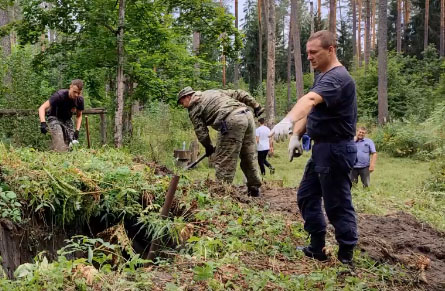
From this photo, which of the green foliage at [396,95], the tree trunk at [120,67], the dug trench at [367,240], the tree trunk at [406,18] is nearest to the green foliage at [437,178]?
the dug trench at [367,240]

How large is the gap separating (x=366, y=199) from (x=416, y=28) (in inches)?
1439

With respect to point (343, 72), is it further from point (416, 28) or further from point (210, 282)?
point (416, 28)

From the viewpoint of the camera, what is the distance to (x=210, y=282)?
3197mm

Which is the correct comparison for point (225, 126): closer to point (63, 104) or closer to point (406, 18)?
point (63, 104)

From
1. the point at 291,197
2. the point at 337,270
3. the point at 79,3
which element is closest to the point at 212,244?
the point at 337,270

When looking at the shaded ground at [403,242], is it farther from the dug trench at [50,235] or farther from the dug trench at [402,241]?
the dug trench at [50,235]

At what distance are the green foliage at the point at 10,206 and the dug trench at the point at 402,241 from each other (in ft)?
9.26

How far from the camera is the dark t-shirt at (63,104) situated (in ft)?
25.5

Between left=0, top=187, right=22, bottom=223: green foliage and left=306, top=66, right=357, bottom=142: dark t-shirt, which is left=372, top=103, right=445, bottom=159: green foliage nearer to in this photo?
left=306, top=66, right=357, bottom=142: dark t-shirt

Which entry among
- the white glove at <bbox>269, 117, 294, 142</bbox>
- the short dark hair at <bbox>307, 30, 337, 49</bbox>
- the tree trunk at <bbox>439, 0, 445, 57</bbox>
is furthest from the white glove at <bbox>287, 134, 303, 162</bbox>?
the tree trunk at <bbox>439, 0, 445, 57</bbox>

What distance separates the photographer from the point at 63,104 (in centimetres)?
786

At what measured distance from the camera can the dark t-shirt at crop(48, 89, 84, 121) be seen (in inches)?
306

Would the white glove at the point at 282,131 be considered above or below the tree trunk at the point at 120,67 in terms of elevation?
below

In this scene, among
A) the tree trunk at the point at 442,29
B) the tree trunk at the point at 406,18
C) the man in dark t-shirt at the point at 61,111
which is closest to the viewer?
the man in dark t-shirt at the point at 61,111
